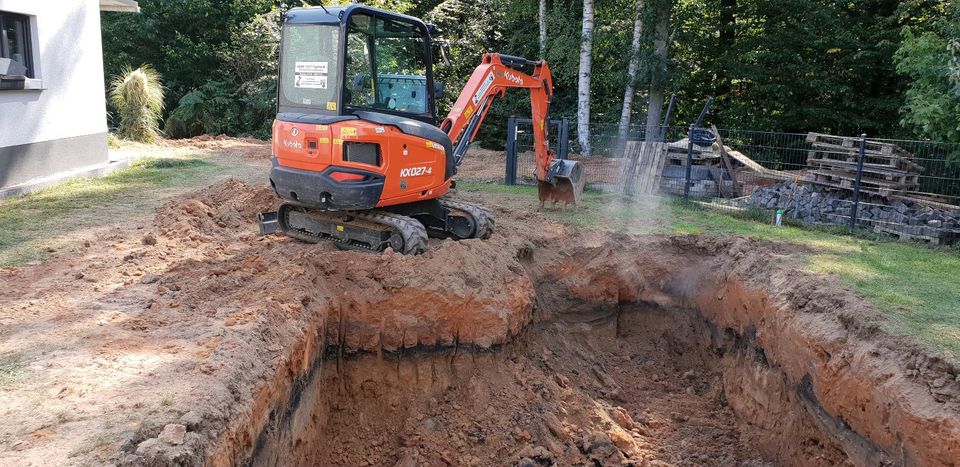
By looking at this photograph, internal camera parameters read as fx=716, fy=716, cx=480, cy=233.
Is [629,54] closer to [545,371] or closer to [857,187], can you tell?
[857,187]

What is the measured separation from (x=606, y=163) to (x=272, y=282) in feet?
32.8

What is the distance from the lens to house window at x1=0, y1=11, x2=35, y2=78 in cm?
1098

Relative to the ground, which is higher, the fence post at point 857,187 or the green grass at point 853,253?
the fence post at point 857,187

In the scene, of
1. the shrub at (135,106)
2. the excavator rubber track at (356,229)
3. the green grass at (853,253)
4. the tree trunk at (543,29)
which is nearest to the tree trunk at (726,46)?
the tree trunk at (543,29)

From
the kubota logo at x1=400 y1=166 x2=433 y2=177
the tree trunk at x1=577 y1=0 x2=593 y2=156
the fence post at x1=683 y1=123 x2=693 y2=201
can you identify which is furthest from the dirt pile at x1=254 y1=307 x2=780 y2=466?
the tree trunk at x1=577 y1=0 x2=593 y2=156

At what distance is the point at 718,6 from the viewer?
2064 centimetres

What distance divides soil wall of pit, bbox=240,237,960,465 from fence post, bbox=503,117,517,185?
551 cm

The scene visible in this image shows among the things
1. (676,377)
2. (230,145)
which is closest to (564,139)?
(676,377)

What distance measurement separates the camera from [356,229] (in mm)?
8055

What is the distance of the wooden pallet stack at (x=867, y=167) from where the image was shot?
36.5 feet

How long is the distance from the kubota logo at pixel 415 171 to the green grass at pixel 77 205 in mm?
3945

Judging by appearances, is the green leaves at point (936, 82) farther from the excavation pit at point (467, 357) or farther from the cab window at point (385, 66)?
the cab window at point (385, 66)

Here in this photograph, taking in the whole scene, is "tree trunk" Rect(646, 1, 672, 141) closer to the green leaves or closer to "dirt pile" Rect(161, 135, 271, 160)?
the green leaves

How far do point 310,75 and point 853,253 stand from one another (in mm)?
7099
